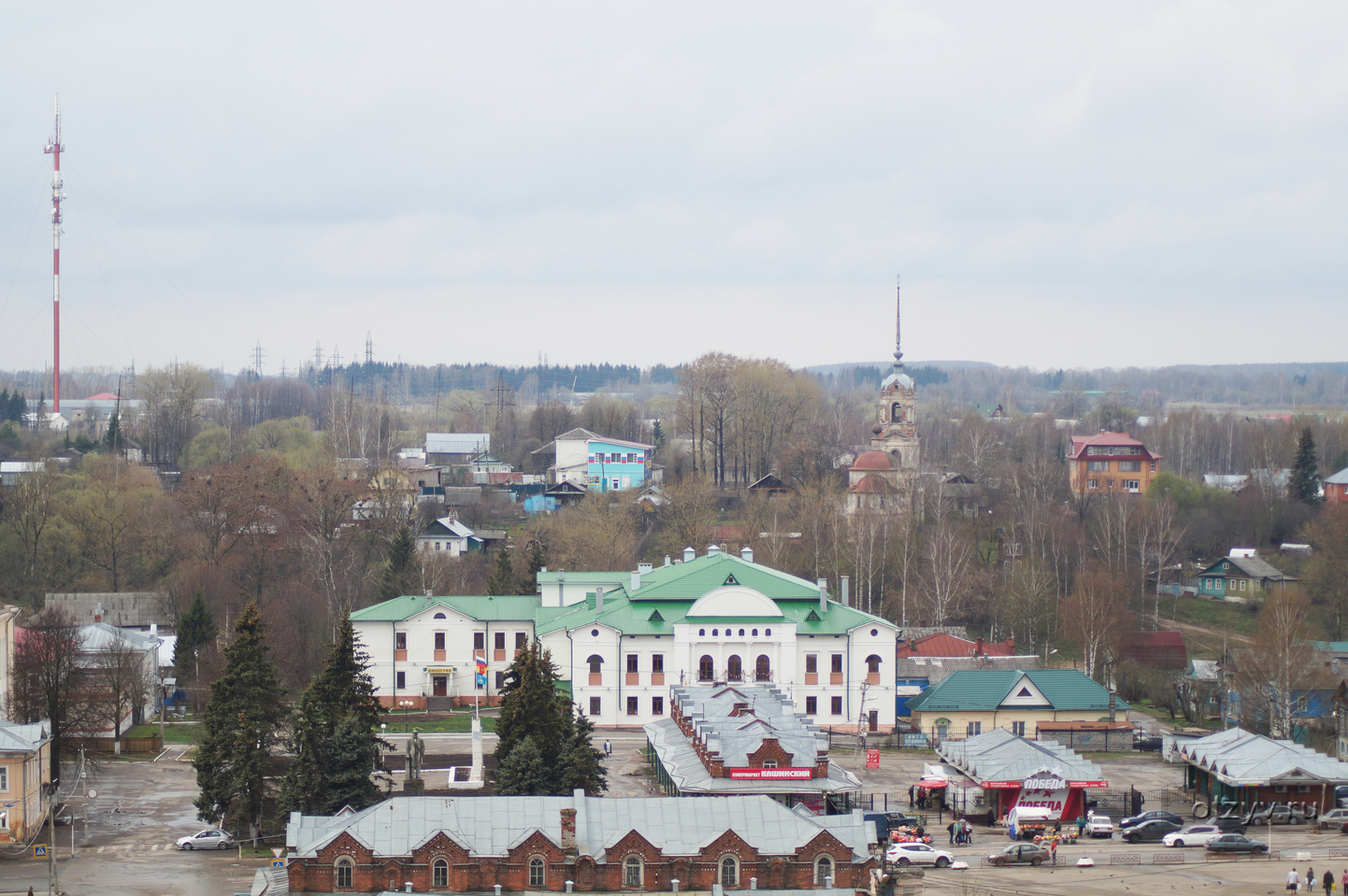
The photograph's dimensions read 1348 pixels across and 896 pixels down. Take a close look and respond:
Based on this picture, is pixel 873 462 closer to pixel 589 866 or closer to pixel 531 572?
pixel 531 572

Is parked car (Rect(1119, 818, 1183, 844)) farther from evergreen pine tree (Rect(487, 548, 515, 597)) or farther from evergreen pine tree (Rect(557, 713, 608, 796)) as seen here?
evergreen pine tree (Rect(487, 548, 515, 597))

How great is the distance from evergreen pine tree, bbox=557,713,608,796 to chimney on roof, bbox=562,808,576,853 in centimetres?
459

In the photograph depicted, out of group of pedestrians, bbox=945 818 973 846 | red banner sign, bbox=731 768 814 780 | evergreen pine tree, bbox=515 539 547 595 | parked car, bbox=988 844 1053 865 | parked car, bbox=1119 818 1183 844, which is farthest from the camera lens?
evergreen pine tree, bbox=515 539 547 595

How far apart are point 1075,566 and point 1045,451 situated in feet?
181

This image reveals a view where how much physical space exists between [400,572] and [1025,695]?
30.9 m

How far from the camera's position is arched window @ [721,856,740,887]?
3200 cm

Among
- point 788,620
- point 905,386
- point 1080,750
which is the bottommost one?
point 1080,750

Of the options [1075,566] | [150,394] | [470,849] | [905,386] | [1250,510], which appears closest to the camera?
[470,849]

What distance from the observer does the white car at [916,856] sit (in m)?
35.4

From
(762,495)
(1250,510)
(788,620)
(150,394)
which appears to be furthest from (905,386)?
(150,394)

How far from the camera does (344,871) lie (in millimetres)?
31391

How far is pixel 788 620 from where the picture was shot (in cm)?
5334

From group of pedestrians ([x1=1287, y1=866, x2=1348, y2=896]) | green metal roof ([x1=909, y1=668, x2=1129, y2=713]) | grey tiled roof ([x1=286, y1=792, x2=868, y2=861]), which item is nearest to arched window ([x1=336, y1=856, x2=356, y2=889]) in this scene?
grey tiled roof ([x1=286, y1=792, x2=868, y2=861])

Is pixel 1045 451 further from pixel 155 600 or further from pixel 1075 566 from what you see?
pixel 155 600
